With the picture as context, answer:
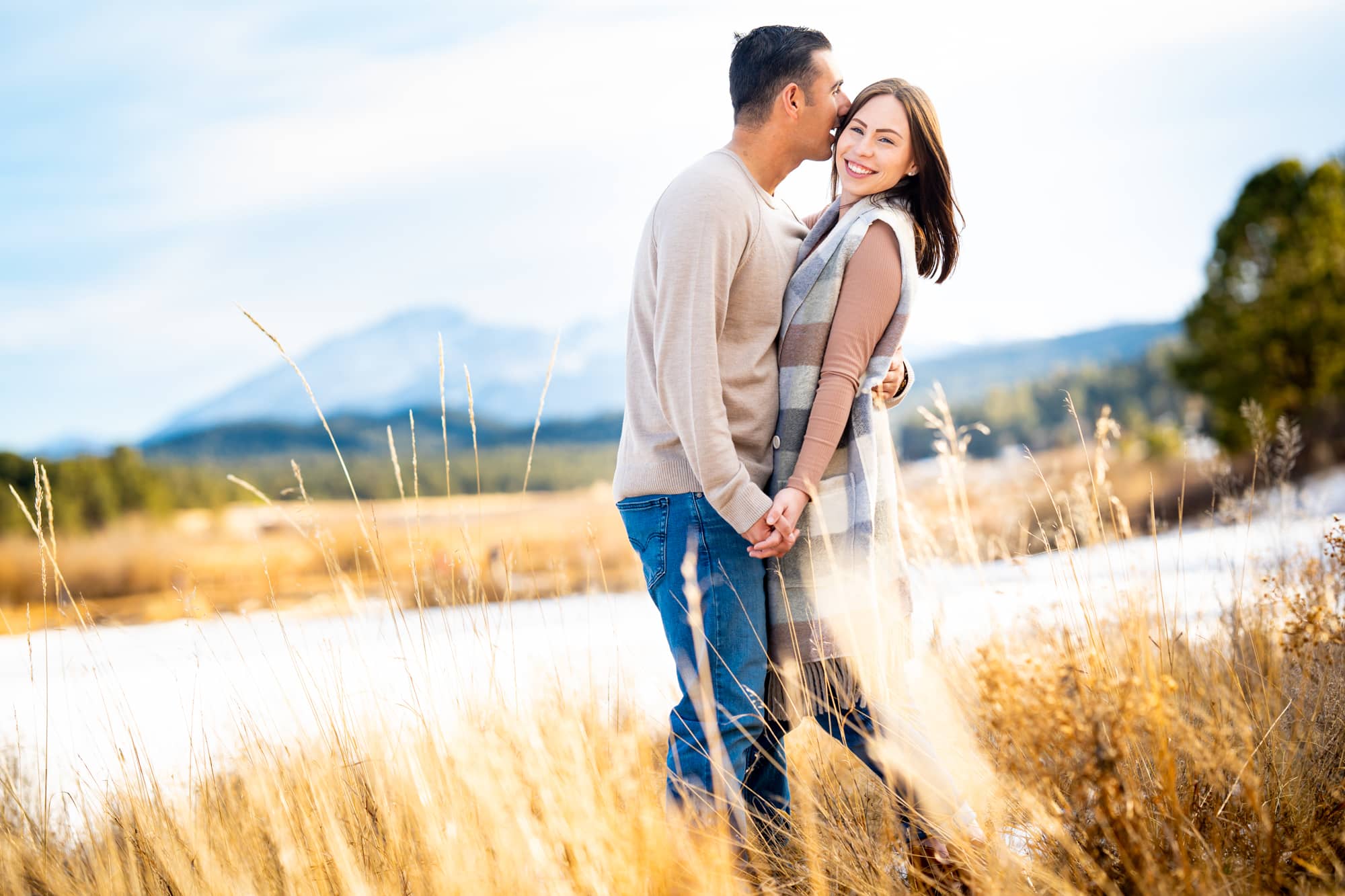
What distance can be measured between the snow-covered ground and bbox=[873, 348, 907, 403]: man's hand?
19.2 inches

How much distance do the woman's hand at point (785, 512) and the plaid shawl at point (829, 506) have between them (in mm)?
76

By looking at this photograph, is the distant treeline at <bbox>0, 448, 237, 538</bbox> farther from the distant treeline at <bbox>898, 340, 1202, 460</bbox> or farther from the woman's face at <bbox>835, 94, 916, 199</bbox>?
the distant treeline at <bbox>898, 340, 1202, 460</bbox>

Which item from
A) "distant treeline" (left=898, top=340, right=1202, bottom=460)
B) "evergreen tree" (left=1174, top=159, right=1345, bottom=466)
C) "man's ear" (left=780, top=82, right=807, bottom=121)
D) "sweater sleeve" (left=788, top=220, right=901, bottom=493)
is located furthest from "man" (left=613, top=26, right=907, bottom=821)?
"distant treeline" (left=898, top=340, right=1202, bottom=460)

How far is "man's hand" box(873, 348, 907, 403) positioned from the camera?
2.02m

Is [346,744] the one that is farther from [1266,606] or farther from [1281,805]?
[1266,606]

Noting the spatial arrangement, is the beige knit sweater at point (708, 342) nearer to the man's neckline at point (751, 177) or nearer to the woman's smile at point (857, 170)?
the man's neckline at point (751, 177)

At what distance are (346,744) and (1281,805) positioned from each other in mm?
2101

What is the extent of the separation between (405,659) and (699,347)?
91 cm

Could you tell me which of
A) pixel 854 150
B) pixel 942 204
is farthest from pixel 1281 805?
pixel 854 150

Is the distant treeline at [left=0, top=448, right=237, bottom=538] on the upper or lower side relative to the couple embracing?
upper

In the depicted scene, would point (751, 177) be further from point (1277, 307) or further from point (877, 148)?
point (1277, 307)

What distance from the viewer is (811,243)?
6.68ft

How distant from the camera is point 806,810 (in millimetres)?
→ 1783

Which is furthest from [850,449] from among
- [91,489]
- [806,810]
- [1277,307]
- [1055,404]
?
[1055,404]
